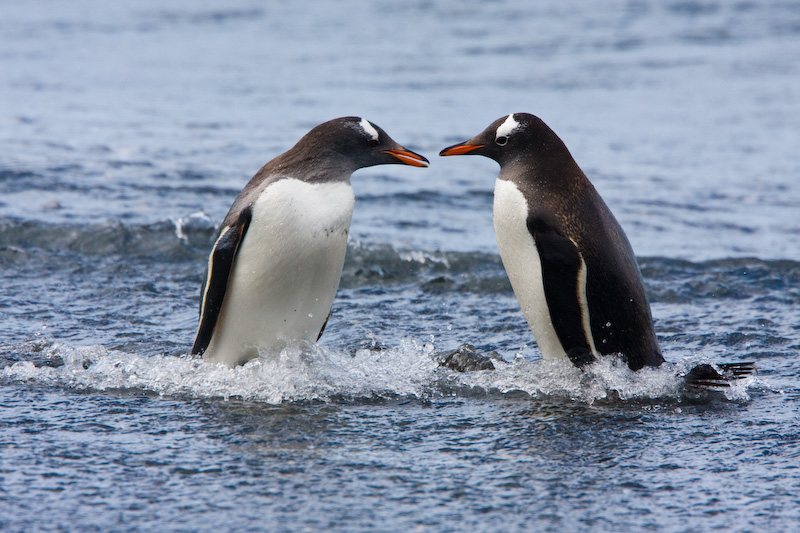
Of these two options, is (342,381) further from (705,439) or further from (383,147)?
(705,439)

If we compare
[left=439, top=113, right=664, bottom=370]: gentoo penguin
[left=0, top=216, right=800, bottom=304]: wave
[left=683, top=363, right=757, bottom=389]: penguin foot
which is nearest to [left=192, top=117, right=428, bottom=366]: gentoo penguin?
[left=439, top=113, right=664, bottom=370]: gentoo penguin

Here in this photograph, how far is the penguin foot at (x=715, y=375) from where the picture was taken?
3850mm

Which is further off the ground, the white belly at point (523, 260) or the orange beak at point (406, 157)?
the orange beak at point (406, 157)

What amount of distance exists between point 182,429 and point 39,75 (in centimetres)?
1239

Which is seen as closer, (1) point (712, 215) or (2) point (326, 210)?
(2) point (326, 210)

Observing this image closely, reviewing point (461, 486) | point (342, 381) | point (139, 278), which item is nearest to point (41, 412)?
point (342, 381)

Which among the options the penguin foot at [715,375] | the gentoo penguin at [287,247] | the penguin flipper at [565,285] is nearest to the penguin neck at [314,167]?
the gentoo penguin at [287,247]

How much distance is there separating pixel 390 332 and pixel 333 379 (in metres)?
1.11

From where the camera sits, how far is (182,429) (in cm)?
336

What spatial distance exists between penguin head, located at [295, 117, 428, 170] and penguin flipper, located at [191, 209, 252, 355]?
0.43 meters

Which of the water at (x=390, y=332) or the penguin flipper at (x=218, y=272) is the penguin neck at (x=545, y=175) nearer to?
the water at (x=390, y=332)

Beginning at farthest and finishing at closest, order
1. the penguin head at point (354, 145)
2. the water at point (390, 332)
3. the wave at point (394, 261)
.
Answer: the wave at point (394, 261) → the penguin head at point (354, 145) → the water at point (390, 332)

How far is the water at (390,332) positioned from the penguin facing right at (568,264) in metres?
0.13

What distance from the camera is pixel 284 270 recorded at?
390cm
